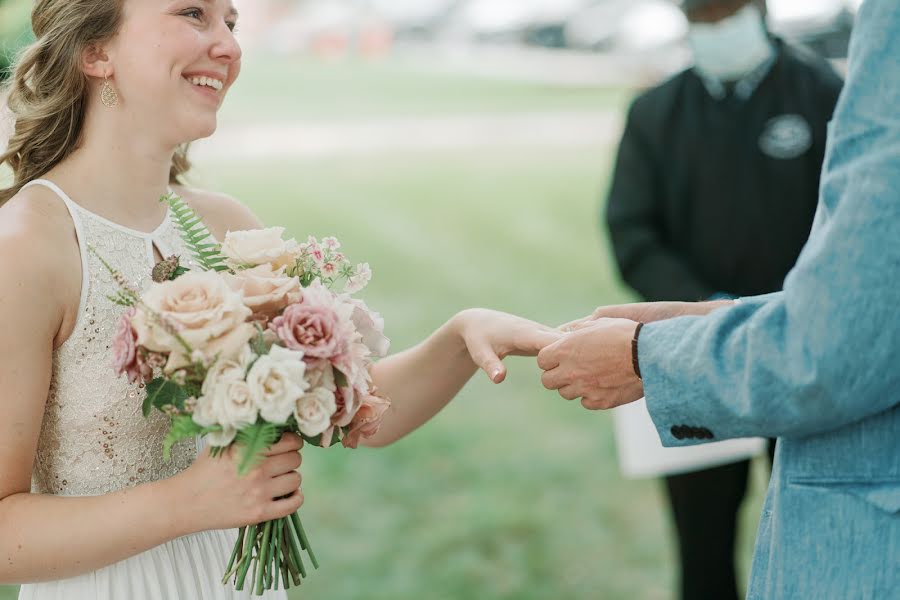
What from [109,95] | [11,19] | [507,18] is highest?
[11,19]

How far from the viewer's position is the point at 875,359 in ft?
4.91

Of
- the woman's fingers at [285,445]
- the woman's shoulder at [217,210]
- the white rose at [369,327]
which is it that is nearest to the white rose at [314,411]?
the woman's fingers at [285,445]

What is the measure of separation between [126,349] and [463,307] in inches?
281

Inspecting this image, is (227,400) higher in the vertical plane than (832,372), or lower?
higher

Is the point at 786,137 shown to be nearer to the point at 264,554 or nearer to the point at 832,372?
the point at 832,372

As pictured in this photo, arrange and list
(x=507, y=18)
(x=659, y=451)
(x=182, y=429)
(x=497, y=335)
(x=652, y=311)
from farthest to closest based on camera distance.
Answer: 1. (x=507, y=18)
2. (x=659, y=451)
3. (x=497, y=335)
4. (x=652, y=311)
5. (x=182, y=429)

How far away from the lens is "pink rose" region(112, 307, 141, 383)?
160cm

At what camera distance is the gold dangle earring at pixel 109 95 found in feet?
6.61

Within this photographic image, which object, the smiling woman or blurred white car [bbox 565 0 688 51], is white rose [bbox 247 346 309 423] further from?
blurred white car [bbox 565 0 688 51]

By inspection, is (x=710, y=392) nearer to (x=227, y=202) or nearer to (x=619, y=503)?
(x=227, y=202)

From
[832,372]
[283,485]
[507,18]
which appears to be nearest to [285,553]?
[283,485]

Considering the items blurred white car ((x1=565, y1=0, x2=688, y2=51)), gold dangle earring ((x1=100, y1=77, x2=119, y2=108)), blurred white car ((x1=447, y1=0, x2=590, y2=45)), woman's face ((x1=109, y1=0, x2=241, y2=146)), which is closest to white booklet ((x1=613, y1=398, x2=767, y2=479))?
woman's face ((x1=109, y1=0, x2=241, y2=146))

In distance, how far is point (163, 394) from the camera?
168 cm

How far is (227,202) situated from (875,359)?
149 centimetres
